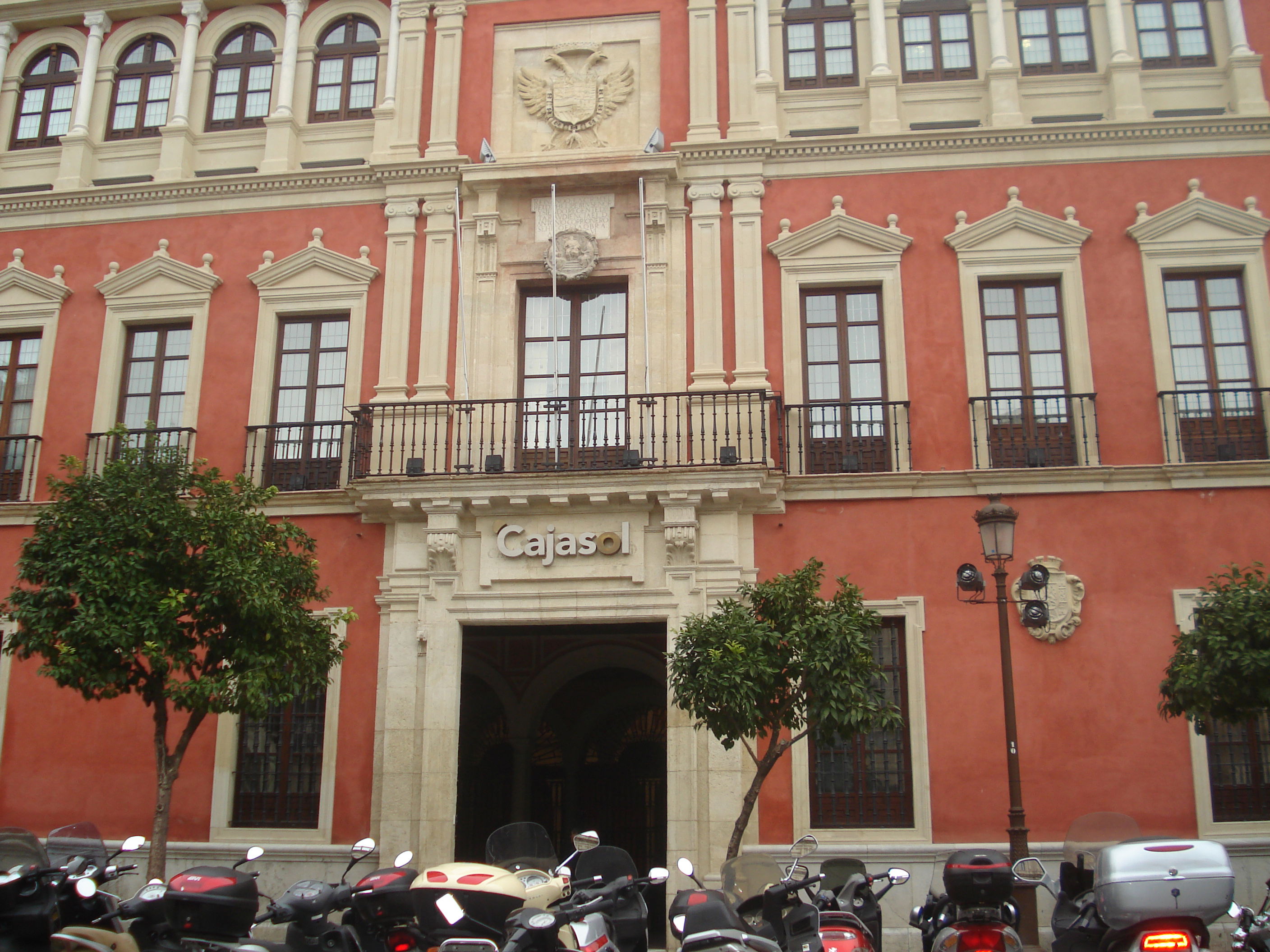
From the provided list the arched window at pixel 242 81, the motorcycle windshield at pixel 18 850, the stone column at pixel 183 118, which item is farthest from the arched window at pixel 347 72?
the motorcycle windshield at pixel 18 850

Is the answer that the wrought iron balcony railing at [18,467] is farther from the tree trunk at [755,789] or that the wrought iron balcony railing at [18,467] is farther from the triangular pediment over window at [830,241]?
the tree trunk at [755,789]

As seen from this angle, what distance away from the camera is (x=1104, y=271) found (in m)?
13.6

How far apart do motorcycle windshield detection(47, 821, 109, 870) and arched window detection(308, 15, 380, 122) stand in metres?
9.37

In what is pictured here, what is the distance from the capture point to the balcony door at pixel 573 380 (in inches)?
527

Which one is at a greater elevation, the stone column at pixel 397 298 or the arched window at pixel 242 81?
the arched window at pixel 242 81

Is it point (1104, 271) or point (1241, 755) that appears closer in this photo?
point (1241, 755)

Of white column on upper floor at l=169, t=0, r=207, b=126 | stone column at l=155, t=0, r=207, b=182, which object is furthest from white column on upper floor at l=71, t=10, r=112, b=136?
white column on upper floor at l=169, t=0, r=207, b=126

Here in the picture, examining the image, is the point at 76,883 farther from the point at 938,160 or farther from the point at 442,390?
the point at 938,160

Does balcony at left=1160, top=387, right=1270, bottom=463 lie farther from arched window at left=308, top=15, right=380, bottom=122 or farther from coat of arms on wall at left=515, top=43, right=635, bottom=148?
arched window at left=308, top=15, right=380, bottom=122

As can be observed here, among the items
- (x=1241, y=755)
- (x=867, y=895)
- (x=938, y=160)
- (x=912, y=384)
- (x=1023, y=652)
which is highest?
(x=938, y=160)

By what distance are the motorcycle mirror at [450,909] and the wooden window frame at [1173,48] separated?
42.5 feet

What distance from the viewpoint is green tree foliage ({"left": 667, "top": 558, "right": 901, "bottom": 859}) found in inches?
391

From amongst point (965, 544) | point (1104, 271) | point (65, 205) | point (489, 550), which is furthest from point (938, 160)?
point (65, 205)

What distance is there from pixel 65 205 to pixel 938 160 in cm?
1104
